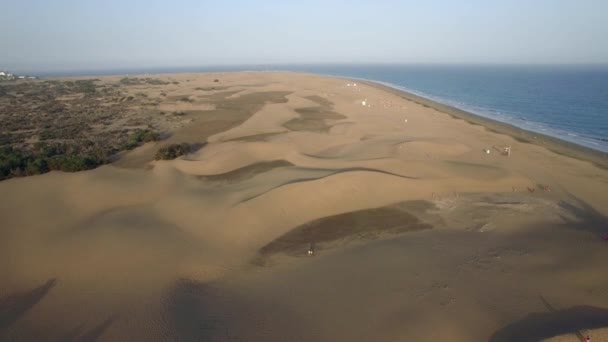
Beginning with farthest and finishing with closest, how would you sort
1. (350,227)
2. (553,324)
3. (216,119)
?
1. (216,119)
2. (350,227)
3. (553,324)

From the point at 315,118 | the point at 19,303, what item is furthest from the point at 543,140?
the point at 19,303

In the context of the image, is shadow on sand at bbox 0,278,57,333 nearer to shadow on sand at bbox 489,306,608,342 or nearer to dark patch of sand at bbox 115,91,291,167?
shadow on sand at bbox 489,306,608,342

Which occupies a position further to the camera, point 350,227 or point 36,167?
point 36,167

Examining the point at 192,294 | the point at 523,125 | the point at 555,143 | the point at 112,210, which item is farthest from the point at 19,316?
the point at 523,125

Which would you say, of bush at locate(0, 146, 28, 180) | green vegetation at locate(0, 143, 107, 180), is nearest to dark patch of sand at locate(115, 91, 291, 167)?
green vegetation at locate(0, 143, 107, 180)

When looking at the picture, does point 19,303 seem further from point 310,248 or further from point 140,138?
point 140,138

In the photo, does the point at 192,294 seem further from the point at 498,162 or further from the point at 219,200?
the point at 498,162

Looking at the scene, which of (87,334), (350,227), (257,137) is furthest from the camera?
(257,137)
